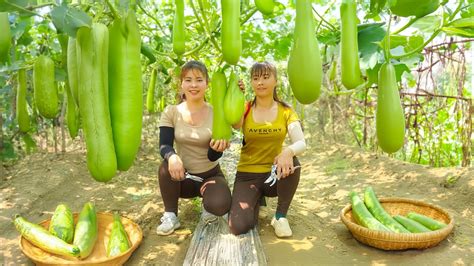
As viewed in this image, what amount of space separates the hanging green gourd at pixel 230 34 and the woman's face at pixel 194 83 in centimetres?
201

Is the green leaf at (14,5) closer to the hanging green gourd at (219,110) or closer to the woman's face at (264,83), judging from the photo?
the hanging green gourd at (219,110)

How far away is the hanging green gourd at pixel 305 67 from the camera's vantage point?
0.88 metres

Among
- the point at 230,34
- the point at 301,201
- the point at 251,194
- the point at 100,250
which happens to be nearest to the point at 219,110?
the point at 230,34

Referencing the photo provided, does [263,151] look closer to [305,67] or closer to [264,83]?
[264,83]

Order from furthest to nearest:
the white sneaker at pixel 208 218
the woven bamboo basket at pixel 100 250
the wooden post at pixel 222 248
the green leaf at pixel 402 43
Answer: the white sneaker at pixel 208 218 < the wooden post at pixel 222 248 < the woven bamboo basket at pixel 100 250 < the green leaf at pixel 402 43

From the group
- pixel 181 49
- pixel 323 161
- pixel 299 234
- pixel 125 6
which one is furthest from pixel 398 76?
pixel 323 161

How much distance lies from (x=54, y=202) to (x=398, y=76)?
3.72 metres

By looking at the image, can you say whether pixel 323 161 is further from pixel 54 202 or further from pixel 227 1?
pixel 227 1

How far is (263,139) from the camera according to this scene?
11.0ft

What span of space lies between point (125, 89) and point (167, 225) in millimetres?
2720

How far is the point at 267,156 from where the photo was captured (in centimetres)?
344

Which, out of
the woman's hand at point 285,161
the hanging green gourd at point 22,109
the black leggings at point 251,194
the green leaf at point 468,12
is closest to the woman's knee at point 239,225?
the black leggings at point 251,194

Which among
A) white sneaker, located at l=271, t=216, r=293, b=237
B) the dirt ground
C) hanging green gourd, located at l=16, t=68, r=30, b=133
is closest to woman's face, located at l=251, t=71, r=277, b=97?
white sneaker, located at l=271, t=216, r=293, b=237

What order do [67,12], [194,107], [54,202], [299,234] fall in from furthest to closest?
1. [54,202]
2. [299,234]
3. [194,107]
4. [67,12]
